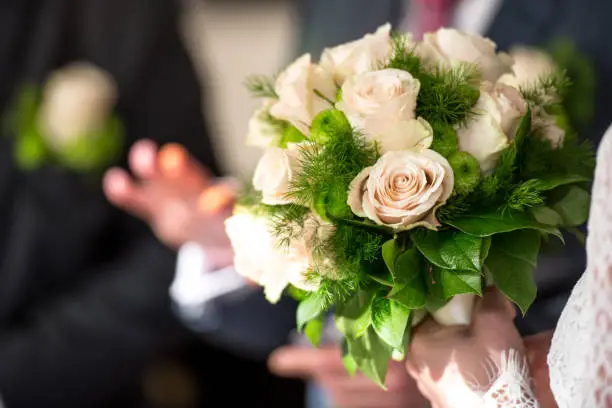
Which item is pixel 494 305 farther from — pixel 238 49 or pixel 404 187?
pixel 238 49

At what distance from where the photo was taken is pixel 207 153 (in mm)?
1540

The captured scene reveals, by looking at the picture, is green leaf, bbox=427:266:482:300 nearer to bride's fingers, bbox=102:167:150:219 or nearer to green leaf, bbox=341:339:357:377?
green leaf, bbox=341:339:357:377

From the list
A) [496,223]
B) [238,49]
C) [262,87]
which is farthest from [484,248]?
[238,49]

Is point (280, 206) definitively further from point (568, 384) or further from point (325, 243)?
point (568, 384)

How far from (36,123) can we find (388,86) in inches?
41.3

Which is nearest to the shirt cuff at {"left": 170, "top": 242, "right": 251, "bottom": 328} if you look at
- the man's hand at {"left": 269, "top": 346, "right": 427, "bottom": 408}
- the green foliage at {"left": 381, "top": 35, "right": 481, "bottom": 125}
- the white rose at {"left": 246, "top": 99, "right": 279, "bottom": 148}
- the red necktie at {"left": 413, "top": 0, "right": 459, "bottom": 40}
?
the man's hand at {"left": 269, "top": 346, "right": 427, "bottom": 408}

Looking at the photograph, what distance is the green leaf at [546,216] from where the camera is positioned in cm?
52

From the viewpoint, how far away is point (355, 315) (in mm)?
556

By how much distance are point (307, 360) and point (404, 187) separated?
17.8 inches

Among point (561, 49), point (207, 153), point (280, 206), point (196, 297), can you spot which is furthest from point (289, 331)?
point (280, 206)

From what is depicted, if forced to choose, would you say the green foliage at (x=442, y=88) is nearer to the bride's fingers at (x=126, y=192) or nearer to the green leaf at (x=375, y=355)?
the green leaf at (x=375, y=355)

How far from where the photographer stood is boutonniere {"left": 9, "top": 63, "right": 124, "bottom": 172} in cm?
135

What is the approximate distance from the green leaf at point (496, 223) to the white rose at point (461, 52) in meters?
0.11

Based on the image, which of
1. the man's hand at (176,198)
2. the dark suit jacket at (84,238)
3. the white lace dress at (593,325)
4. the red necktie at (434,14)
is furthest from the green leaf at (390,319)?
the dark suit jacket at (84,238)
